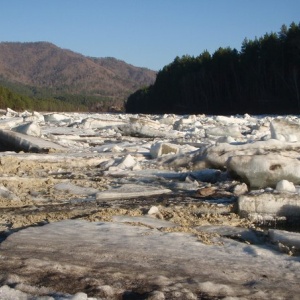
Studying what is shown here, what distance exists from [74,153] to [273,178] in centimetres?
332

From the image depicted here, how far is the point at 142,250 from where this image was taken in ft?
9.27

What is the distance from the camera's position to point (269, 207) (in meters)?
3.87

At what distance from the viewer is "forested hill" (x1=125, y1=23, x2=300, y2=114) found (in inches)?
1777

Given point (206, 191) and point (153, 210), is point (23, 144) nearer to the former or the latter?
point (206, 191)

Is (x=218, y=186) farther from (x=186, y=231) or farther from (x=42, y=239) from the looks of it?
(x=42, y=239)

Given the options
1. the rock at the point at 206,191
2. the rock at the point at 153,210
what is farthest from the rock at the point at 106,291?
the rock at the point at 206,191

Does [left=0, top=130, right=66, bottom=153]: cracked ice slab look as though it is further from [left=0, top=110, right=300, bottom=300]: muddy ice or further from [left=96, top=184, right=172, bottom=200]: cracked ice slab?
[left=96, top=184, right=172, bottom=200]: cracked ice slab

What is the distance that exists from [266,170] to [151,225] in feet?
5.66

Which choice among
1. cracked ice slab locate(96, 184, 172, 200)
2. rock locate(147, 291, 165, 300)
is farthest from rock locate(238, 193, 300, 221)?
rock locate(147, 291, 165, 300)

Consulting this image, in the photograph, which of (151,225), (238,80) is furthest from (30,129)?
(238,80)

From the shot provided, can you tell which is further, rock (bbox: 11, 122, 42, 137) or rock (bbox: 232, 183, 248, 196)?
rock (bbox: 11, 122, 42, 137)

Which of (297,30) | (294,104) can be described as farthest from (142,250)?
(297,30)

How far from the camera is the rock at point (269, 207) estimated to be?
3818 millimetres

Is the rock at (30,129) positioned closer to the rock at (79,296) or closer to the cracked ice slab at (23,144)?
the cracked ice slab at (23,144)
